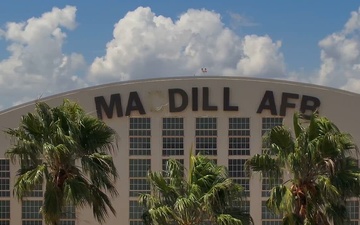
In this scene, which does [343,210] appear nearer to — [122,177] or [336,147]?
[336,147]

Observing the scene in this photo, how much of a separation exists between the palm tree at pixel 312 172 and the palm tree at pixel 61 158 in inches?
205

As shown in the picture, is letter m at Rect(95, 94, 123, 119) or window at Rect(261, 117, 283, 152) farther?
letter m at Rect(95, 94, 123, 119)

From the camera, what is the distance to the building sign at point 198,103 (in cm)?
3600

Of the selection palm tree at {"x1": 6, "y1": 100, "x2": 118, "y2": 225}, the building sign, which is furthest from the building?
palm tree at {"x1": 6, "y1": 100, "x2": 118, "y2": 225}

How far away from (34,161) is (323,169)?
9495 mm

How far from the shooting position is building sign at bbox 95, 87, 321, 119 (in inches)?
1417

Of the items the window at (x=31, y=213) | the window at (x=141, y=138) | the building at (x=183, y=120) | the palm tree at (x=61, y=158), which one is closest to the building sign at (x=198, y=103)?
the building at (x=183, y=120)

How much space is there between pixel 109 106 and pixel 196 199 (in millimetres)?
14977

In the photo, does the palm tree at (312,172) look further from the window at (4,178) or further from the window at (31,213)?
the window at (4,178)

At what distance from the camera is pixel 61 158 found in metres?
21.4

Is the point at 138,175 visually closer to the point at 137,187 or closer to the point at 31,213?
the point at 137,187

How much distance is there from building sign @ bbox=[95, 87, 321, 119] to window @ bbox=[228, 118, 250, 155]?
0.91m

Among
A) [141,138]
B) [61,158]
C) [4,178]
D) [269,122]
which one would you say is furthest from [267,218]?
[61,158]

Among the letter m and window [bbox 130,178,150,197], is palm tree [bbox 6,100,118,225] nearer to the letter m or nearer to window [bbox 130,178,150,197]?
the letter m
